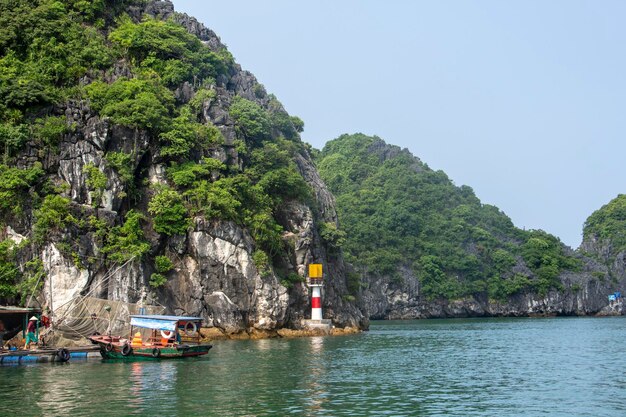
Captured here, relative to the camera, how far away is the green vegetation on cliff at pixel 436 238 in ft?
342

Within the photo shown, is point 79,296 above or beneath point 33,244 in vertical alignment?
beneath

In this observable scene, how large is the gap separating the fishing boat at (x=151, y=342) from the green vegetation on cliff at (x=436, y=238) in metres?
62.9

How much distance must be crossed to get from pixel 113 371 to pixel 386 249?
78354mm

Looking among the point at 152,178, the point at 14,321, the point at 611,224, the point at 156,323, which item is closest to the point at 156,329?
the point at 156,323

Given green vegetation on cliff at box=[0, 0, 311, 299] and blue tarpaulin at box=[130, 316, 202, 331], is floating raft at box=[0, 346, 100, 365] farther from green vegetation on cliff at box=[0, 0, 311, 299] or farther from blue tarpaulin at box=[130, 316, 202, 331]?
green vegetation on cliff at box=[0, 0, 311, 299]

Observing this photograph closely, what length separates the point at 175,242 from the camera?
5006cm

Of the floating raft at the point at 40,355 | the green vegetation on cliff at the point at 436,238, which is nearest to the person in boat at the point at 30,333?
the floating raft at the point at 40,355

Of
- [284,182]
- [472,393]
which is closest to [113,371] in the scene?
[472,393]

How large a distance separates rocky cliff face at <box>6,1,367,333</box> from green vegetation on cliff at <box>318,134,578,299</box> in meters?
44.4

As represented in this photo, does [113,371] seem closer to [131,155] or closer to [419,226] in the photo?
[131,155]

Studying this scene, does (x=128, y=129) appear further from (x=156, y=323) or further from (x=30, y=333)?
(x=30, y=333)

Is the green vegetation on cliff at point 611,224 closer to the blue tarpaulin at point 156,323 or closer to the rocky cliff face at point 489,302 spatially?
the rocky cliff face at point 489,302

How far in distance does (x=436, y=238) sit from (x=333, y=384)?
88.4m

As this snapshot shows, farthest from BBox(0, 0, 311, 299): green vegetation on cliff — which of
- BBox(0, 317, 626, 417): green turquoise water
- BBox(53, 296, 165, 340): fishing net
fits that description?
BBox(0, 317, 626, 417): green turquoise water
